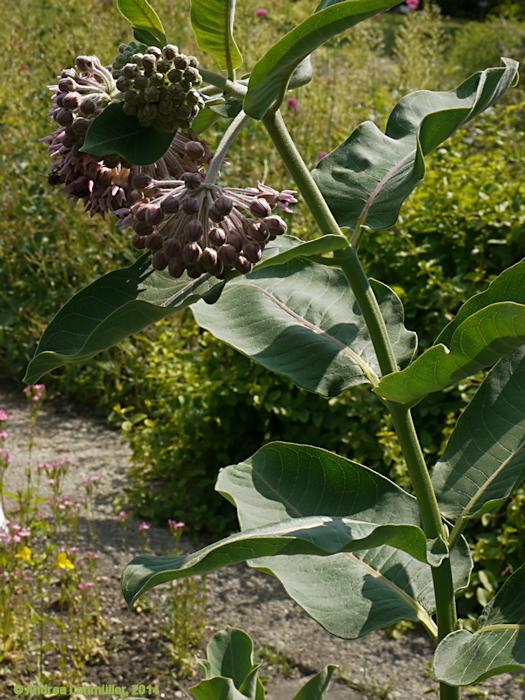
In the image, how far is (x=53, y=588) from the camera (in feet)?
11.8

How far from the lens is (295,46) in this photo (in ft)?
2.75

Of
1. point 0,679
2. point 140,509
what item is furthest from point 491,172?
point 0,679

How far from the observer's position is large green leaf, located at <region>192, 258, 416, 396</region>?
3.86 ft

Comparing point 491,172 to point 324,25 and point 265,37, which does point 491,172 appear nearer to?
point 265,37

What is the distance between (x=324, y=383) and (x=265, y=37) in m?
6.30

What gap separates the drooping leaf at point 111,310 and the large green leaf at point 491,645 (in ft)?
1.63

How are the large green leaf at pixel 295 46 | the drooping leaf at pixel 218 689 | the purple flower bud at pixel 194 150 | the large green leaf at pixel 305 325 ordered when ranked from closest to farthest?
the large green leaf at pixel 295 46 < the purple flower bud at pixel 194 150 < the large green leaf at pixel 305 325 < the drooping leaf at pixel 218 689

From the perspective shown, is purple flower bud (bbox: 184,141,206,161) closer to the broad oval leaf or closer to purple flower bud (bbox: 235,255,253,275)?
purple flower bud (bbox: 235,255,253,275)

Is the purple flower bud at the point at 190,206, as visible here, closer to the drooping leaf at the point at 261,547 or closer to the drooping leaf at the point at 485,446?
the drooping leaf at the point at 261,547

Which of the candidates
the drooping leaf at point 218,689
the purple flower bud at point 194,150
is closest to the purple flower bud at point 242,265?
the purple flower bud at point 194,150

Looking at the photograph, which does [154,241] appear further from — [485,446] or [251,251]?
[485,446]

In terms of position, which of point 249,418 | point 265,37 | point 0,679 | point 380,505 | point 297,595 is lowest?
point 0,679

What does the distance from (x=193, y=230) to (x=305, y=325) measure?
0.40 meters

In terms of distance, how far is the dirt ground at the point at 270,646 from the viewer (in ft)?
10.3
